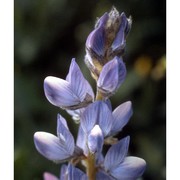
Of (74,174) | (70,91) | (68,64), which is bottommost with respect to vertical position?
(74,174)

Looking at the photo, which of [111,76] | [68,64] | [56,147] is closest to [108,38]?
[111,76]

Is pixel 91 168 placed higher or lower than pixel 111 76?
lower
